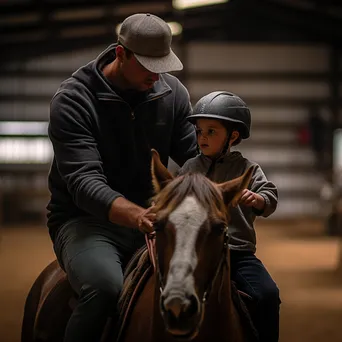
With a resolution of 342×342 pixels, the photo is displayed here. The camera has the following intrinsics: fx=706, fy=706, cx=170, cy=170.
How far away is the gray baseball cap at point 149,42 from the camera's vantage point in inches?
107

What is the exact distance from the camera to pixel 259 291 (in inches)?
99.2

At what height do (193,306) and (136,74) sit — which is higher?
(136,74)

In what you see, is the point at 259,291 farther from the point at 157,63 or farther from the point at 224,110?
the point at 157,63

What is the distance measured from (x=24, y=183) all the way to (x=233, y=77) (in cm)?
551

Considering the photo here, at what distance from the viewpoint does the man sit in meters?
2.51

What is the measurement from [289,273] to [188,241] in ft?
22.5

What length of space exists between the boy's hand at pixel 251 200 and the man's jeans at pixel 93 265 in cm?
55

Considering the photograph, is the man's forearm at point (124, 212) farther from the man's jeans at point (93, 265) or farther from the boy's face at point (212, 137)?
the boy's face at point (212, 137)

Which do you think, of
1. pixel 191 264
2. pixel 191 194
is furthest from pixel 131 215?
pixel 191 264

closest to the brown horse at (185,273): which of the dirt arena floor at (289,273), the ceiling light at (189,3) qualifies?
the dirt arena floor at (289,273)

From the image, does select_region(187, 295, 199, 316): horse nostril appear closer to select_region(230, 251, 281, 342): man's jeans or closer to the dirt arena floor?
select_region(230, 251, 281, 342): man's jeans

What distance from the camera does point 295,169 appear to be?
16672 millimetres

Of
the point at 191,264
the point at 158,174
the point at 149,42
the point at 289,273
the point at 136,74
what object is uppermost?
the point at 149,42

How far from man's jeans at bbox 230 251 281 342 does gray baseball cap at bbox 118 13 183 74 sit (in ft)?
2.53
